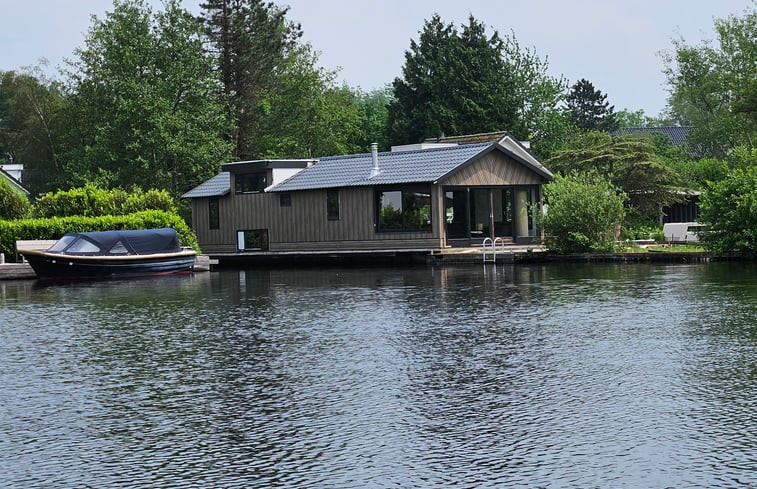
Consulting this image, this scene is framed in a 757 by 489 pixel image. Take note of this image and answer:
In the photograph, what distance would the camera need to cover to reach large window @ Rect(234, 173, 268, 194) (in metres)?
52.7

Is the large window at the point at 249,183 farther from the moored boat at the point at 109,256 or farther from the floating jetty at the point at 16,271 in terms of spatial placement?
the floating jetty at the point at 16,271

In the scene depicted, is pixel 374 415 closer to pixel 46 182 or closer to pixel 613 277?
pixel 613 277

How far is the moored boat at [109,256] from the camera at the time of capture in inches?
1570

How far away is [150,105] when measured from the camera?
2343 inches

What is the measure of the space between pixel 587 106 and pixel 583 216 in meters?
62.6

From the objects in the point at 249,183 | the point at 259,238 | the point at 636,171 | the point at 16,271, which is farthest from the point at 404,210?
the point at 16,271

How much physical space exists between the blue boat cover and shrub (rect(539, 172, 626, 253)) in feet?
49.9

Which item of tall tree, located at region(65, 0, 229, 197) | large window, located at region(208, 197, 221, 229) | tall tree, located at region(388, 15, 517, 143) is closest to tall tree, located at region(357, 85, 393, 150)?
tall tree, located at region(388, 15, 517, 143)

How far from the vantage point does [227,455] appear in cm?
1005

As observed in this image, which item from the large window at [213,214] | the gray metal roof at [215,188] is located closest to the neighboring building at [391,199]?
the gray metal roof at [215,188]

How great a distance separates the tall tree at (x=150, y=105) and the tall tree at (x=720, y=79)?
33438mm

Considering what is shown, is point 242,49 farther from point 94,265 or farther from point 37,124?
point 94,265

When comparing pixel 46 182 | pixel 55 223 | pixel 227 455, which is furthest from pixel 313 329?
pixel 46 182

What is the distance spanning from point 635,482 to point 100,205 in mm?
42982
